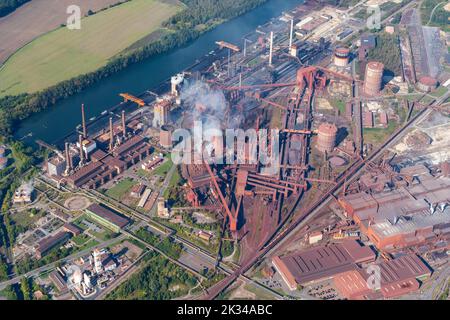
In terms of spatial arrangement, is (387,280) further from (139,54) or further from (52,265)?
(139,54)

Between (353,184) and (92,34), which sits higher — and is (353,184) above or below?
below

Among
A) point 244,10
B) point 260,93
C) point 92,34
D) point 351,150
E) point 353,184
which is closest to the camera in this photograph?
point 353,184

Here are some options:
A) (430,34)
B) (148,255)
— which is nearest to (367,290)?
(148,255)

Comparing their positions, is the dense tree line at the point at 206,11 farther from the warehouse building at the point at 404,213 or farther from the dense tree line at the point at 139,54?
the warehouse building at the point at 404,213

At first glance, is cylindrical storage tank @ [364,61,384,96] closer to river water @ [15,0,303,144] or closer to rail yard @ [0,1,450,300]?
rail yard @ [0,1,450,300]

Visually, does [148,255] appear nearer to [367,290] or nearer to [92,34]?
[367,290]

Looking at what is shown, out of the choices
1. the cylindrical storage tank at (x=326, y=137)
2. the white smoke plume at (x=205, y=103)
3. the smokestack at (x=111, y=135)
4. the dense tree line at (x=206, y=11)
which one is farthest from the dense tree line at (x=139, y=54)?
the cylindrical storage tank at (x=326, y=137)
